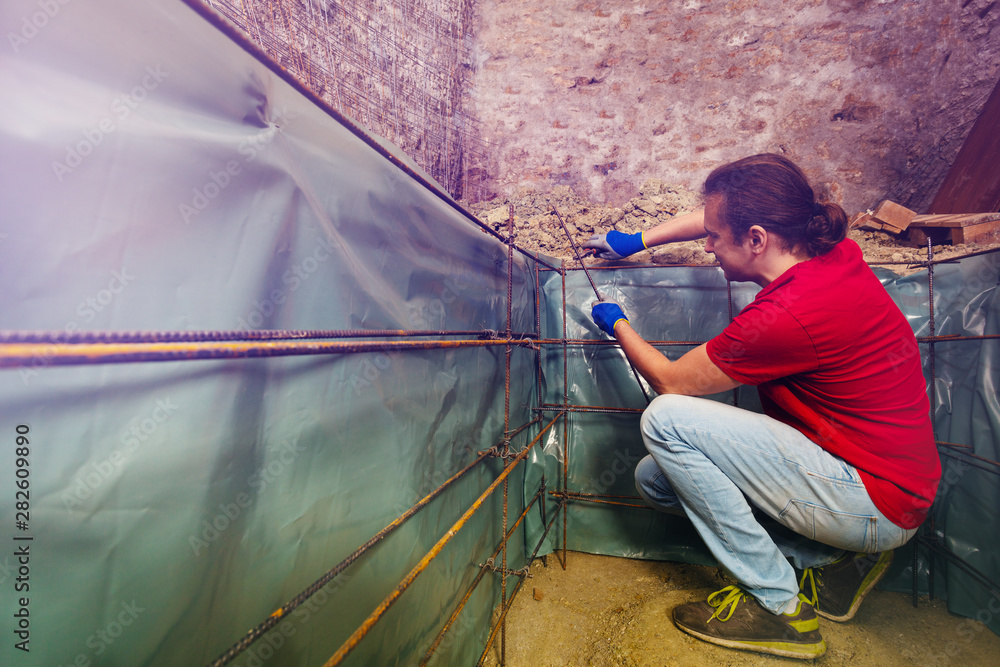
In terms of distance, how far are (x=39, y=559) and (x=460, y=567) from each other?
1.00 m

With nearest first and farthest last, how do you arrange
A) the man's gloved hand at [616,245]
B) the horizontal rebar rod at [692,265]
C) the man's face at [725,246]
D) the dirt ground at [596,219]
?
the man's face at [725,246]
the horizontal rebar rod at [692,265]
the man's gloved hand at [616,245]
the dirt ground at [596,219]

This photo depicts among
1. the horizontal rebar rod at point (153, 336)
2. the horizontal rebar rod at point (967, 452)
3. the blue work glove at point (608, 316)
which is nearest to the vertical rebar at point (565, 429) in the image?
the blue work glove at point (608, 316)

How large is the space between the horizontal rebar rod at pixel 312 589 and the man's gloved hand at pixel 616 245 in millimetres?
1255

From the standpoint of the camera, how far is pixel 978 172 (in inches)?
87.7

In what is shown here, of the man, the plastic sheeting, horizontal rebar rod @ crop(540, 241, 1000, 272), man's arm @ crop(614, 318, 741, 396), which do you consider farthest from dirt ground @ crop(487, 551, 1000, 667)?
horizontal rebar rod @ crop(540, 241, 1000, 272)

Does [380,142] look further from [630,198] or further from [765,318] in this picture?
[630,198]

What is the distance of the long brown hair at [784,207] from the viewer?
1270 millimetres

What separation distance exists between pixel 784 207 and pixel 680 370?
0.61 meters

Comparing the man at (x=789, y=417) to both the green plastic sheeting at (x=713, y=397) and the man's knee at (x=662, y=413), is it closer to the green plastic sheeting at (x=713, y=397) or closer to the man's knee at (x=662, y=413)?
the man's knee at (x=662, y=413)

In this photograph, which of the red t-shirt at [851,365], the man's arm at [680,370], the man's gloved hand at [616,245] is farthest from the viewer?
the man's gloved hand at [616,245]

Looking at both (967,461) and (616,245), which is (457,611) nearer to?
(616,245)

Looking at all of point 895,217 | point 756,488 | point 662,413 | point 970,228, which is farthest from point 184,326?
point 895,217

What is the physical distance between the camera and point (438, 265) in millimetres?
1021

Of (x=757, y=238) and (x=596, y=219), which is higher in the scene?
(x=596, y=219)
